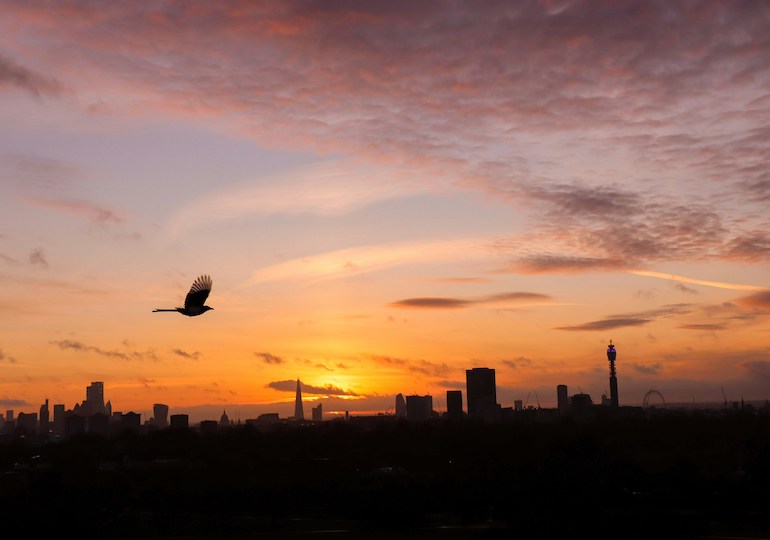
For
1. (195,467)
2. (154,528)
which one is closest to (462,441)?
(195,467)

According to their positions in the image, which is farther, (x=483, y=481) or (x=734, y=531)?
(x=483, y=481)

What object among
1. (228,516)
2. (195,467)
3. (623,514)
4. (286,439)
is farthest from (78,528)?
(286,439)

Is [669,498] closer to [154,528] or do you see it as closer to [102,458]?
[154,528]

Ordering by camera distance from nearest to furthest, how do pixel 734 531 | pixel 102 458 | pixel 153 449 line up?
pixel 734 531
pixel 102 458
pixel 153 449

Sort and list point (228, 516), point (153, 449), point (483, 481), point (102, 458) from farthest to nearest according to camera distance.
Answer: point (153, 449) → point (102, 458) → point (483, 481) → point (228, 516)

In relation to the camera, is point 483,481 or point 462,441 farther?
point 462,441

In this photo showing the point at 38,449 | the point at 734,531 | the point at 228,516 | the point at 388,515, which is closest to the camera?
the point at 734,531

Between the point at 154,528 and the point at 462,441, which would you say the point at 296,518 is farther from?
the point at 462,441

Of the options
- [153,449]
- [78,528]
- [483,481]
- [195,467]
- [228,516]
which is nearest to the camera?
[78,528]
